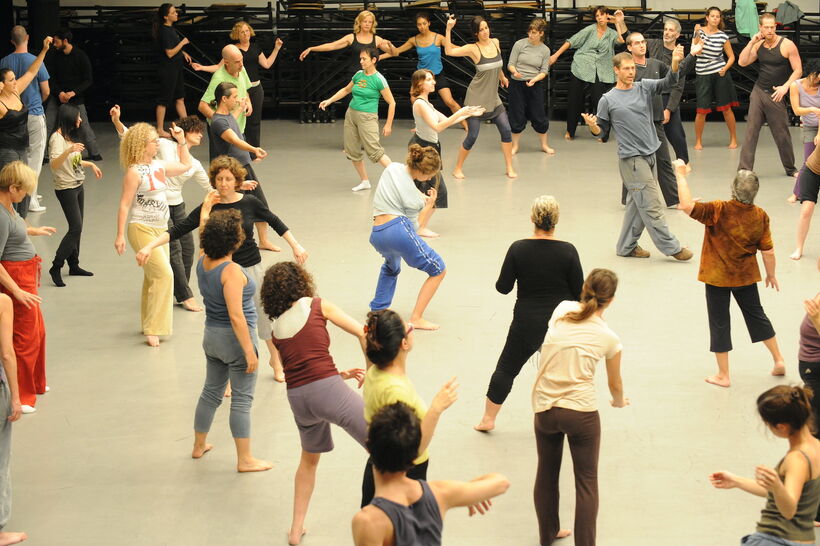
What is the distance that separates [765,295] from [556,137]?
6270mm

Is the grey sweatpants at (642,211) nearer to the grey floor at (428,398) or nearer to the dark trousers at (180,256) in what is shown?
the grey floor at (428,398)

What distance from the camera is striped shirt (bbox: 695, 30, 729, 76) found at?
1184cm

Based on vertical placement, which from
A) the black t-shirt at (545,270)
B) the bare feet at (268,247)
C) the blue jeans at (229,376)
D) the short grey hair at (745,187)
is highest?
the short grey hair at (745,187)

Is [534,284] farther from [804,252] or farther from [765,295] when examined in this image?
[804,252]

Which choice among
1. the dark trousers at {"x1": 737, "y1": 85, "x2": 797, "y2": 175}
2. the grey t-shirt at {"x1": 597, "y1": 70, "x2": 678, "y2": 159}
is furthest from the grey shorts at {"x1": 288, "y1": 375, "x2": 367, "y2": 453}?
the dark trousers at {"x1": 737, "y1": 85, "x2": 797, "y2": 175}

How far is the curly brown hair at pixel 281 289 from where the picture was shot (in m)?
4.17

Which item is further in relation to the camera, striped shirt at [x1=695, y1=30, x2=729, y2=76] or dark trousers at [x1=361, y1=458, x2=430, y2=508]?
striped shirt at [x1=695, y1=30, x2=729, y2=76]

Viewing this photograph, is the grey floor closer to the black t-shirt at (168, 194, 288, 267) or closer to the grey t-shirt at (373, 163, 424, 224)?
the grey t-shirt at (373, 163, 424, 224)

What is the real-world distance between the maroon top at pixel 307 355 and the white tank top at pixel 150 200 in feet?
8.49

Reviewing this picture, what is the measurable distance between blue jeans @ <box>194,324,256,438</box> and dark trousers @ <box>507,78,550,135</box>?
24.9ft

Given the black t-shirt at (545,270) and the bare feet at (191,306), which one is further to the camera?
the bare feet at (191,306)

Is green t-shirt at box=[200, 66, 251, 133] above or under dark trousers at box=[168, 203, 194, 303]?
above

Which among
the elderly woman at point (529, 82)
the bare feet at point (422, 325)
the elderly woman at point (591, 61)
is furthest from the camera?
the elderly woman at point (591, 61)

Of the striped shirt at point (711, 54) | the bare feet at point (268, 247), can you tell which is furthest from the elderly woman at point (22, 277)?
the striped shirt at point (711, 54)
